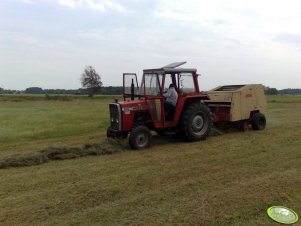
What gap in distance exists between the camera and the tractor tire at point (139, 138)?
387 inches

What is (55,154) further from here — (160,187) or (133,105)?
(160,187)

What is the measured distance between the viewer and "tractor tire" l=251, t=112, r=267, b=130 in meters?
13.0

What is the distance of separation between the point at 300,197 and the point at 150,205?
226cm

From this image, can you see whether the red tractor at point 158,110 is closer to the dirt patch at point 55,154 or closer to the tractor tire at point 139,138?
the tractor tire at point 139,138

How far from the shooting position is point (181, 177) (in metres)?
Answer: 6.99

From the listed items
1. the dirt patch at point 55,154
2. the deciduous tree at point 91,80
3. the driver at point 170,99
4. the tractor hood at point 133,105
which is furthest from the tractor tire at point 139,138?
the deciduous tree at point 91,80

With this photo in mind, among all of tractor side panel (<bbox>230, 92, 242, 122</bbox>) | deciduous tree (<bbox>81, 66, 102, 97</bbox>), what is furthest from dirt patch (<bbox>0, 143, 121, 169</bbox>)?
deciduous tree (<bbox>81, 66, 102, 97</bbox>)

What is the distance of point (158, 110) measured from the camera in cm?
1052

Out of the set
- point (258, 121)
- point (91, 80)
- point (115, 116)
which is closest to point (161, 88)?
point (115, 116)

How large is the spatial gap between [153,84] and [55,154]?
333 centimetres

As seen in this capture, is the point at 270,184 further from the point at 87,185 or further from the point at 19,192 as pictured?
the point at 19,192

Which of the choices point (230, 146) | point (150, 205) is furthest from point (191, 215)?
point (230, 146)

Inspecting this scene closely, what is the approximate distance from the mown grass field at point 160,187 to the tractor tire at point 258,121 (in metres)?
2.92

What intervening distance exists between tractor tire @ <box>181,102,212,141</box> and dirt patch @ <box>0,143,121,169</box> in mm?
2135
